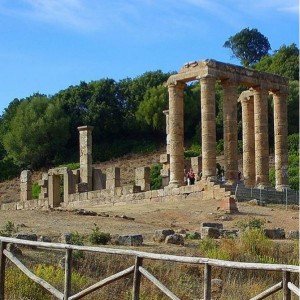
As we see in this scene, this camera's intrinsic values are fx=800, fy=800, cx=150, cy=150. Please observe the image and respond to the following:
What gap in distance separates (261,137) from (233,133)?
208 centimetres

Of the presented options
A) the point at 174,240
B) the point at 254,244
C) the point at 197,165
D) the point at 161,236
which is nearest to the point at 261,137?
the point at 197,165

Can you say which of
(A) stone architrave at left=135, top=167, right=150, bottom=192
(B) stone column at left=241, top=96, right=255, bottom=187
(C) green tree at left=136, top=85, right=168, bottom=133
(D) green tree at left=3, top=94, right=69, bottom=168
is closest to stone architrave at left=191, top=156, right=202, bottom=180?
(A) stone architrave at left=135, top=167, right=150, bottom=192

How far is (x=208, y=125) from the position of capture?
38562 mm

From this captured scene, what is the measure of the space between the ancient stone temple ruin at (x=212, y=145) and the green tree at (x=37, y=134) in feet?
85.7

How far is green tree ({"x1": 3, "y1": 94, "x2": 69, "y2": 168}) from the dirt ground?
3749cm

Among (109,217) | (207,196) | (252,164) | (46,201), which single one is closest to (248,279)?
(109,217)

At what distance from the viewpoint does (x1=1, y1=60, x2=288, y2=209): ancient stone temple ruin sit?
1501 inches

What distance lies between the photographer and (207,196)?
35.9 meters

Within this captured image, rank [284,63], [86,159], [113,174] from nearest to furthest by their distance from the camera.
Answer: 1. [113,174]
2. [86,159]
3. [284,63]

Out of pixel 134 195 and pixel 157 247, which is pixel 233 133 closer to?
pixel 134 195

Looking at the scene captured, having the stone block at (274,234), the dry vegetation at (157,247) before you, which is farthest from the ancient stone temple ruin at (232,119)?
the stone block at (274,234)

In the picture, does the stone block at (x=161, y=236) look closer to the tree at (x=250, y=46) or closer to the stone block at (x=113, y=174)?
the stone block at (x=113, y=174)

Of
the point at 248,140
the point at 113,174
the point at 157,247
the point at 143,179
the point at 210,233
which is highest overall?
the point at 248,140

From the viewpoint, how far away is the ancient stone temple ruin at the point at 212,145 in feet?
125
